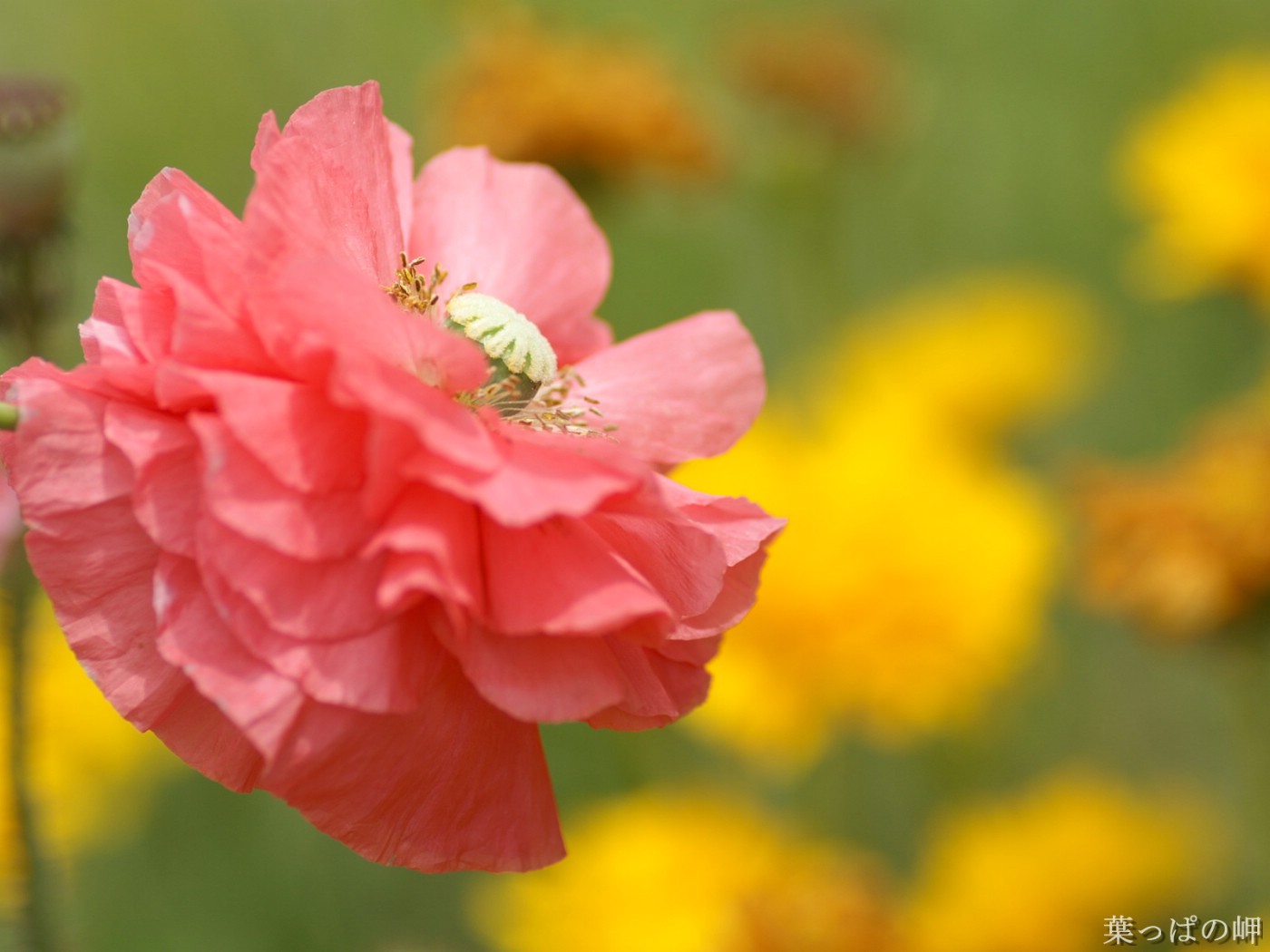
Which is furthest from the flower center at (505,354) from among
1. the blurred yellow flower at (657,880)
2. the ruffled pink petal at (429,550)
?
the blurred yellow flower at (657,880)

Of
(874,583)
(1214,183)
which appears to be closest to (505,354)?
(874,583)

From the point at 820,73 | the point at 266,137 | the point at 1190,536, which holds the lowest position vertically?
the point at 266,137

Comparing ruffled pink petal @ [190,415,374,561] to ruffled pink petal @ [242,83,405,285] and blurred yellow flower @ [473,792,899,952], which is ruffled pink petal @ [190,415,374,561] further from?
blurred yellow flower @ [473,792,899,952]

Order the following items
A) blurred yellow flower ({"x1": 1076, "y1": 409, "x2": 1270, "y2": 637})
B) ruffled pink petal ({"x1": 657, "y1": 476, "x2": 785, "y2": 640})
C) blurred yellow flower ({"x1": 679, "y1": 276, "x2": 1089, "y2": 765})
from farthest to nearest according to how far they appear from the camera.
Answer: blurred yellow flower ({"x1": 679, "y1": 276, "x2": 1089, "y2": 765})
blurred yellow flower ({"x1": 1076, "y1": 409, "x2": 1270, "y2": 637})
ruffled pink petal ({"x1": 657, "y1": 476, "x2": 785, "y2": 640})

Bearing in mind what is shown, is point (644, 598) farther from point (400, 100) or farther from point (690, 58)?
point (690, 58)

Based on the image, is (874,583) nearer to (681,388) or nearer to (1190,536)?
(1190,536)

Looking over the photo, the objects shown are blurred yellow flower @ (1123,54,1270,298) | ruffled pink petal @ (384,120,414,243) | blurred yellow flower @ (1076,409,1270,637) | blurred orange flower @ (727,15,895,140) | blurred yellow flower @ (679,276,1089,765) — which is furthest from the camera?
blurred orange flower @ (727,15,895,140)

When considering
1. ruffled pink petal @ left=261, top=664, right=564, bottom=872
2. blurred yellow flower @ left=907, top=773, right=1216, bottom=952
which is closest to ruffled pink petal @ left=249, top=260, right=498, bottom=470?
ruffled pink petal @ left=261, top=664, right=564, bottom=872

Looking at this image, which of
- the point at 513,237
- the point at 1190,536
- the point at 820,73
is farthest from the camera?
the point at 820,73
